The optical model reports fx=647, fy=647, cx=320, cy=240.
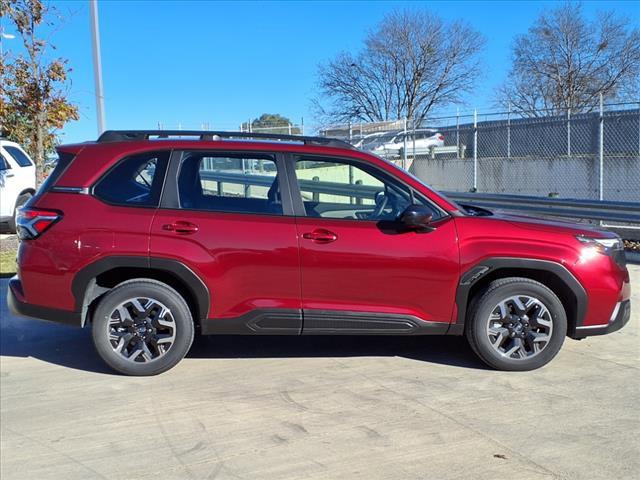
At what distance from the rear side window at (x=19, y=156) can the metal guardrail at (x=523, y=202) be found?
8460 millimetres

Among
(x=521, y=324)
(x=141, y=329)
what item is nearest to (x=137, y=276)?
(x=141, y=329)

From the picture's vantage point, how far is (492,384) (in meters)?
4.73

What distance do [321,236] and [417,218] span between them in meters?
0.71

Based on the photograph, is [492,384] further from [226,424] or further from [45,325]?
[45,325]

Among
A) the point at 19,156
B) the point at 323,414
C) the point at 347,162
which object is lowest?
the point at 323,414

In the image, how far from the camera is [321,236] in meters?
4.77

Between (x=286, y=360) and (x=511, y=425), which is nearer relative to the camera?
(x=511, y=425)

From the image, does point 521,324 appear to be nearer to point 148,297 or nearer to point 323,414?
point 323,414

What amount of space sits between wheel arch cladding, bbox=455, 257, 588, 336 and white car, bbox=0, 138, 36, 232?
9.90 meters

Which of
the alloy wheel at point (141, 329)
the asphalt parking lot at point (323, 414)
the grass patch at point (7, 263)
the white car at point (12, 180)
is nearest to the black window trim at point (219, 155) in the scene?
the alloy wheel at point (141, 329)

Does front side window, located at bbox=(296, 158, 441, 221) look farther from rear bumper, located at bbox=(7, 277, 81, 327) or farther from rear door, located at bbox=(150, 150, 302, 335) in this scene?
rear bumper, located at bbox=(7, 277, 81, 327)

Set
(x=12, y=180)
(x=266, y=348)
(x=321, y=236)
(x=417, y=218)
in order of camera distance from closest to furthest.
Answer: (x=417, y=218) → (x=321, y=236) → (x=266, y=348) → (x=12, y=180)

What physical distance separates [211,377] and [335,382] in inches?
37.7

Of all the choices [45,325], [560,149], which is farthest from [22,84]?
[560,149]
